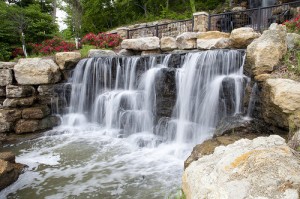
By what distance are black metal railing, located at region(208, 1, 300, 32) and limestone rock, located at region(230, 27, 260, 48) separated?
5.99ft

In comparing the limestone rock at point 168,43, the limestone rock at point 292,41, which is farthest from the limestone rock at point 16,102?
the limestone rock at point 292,41

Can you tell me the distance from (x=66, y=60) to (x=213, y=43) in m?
6.67

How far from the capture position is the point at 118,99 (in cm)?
929

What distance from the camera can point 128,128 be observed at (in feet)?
28.5

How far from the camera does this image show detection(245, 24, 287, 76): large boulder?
596cm

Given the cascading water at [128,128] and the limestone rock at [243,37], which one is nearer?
the cascading water at [128,128]

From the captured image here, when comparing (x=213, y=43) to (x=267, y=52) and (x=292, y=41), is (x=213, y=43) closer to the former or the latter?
(x=292, y=41)

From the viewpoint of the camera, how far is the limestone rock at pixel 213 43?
34.2 ft

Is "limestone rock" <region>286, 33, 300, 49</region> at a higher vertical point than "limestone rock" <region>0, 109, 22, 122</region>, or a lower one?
higher

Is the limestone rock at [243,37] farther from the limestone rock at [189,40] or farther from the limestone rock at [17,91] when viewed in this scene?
the limestone rock at [17,91]

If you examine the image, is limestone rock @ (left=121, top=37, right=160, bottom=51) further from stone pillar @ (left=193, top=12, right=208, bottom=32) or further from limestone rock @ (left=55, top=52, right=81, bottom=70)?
limestone rock @ (left=55, top=52, right=81, bottom=70)

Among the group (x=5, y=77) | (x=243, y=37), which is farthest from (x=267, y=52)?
(x=5, y=77)

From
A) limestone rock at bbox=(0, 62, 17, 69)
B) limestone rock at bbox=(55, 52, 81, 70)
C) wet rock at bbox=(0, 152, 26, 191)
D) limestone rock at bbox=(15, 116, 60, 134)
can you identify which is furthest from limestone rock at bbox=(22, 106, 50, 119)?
wet rock at bbox=(0, 152, 26, 191)

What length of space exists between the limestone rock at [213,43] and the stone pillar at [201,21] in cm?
224
